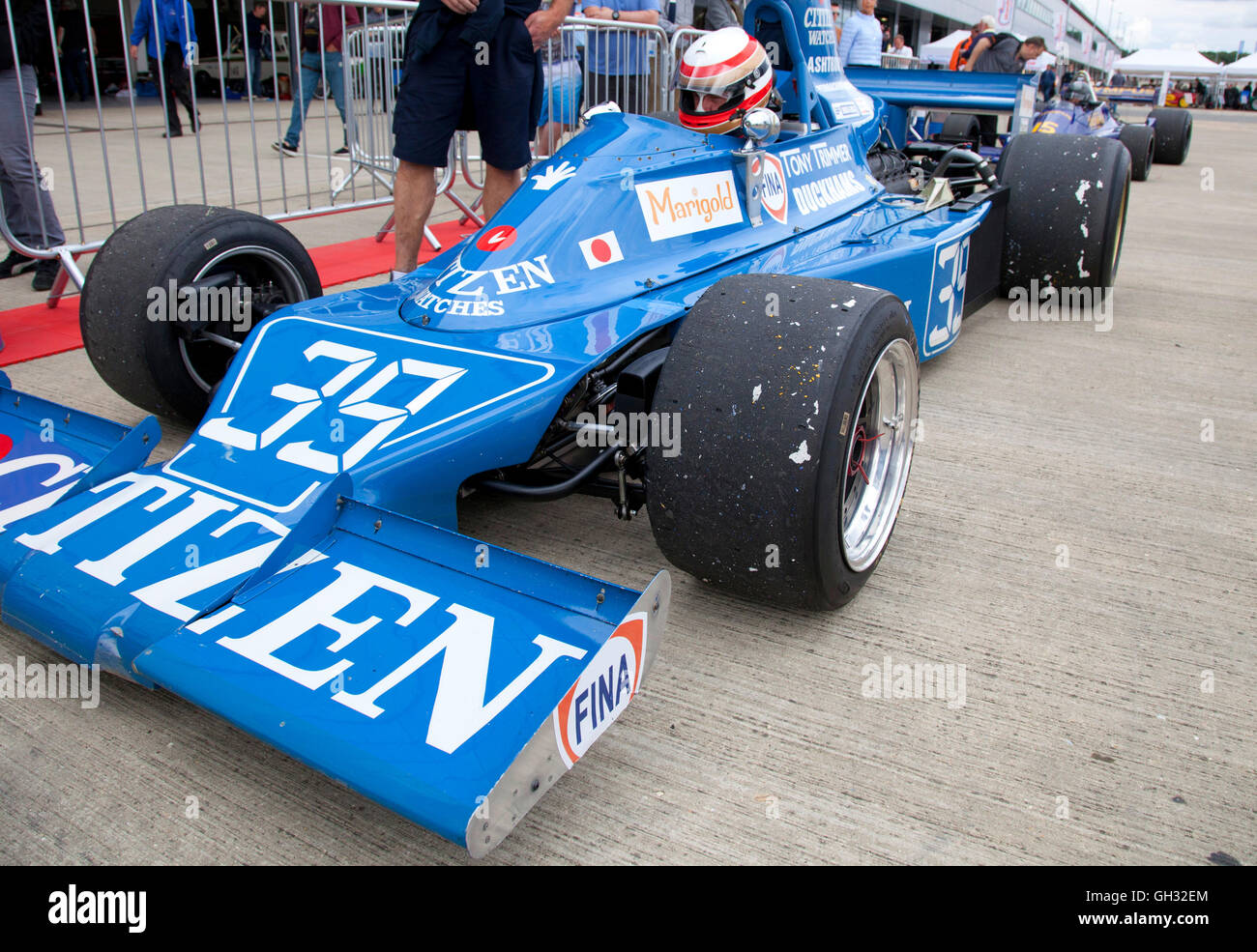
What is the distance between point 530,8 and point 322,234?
302cm

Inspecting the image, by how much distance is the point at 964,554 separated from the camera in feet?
8.91

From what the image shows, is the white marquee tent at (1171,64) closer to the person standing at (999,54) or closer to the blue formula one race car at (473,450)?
the person standing at (999,54)

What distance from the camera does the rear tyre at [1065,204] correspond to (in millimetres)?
4691

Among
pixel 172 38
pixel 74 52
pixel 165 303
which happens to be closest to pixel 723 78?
pixel 165 303

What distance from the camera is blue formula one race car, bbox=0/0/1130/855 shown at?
5.57 feet

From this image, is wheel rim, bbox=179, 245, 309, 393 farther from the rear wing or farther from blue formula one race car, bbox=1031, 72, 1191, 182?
blue formula one race car, bbox=1031, 72, 1191, 182

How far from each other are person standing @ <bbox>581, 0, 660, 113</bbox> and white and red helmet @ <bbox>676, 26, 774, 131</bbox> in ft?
12.3

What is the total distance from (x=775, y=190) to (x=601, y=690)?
250 centimetres

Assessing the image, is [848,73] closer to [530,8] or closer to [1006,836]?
[530,8]

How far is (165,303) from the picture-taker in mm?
2926

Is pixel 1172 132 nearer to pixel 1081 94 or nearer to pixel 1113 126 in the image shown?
pixel 1113 126

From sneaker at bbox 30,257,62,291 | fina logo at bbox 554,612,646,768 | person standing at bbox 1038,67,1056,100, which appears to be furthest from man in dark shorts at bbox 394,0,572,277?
person standing at bbox 1038,67,1056,100

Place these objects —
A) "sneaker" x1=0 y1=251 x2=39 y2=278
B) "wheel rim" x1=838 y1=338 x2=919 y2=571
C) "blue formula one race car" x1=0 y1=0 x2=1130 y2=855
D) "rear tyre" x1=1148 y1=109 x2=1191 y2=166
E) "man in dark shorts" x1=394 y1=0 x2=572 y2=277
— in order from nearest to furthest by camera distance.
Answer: "blue formula one race car" x1=0 y1=0 x2=1130 y2=855, "wheel rim" x1=838 y1=338 x2=919 y2=571, "man in dark shorts" x1=394 y1=0 x2=572 y2=277, "sneaker" x1=0 y1=251 x2=39 y2=278, "rear tyre" x1=1148 y1=109 x2=1191 y2=166

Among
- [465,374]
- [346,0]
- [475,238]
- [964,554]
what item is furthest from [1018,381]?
[346,0]
